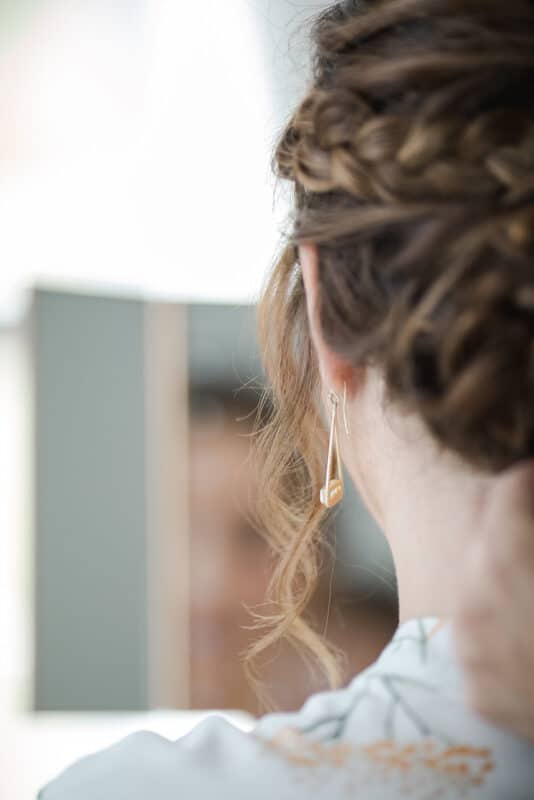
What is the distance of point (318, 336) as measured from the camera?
656 mm

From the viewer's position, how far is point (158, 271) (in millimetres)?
3039

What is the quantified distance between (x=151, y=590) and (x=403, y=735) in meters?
2.77

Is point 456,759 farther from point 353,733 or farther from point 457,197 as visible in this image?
point 457,197

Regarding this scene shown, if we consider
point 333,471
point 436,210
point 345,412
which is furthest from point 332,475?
point 436,210

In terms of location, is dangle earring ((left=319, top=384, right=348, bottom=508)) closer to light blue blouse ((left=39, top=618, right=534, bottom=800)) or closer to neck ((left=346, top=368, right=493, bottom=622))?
neck ((left=346, top=368, right=493, bottom=622))

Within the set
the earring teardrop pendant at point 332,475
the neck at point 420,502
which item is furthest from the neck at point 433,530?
the earring teardrop pendant at point 332,475

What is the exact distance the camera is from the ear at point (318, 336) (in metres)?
0.64

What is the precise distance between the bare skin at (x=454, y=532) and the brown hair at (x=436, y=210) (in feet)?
0.09

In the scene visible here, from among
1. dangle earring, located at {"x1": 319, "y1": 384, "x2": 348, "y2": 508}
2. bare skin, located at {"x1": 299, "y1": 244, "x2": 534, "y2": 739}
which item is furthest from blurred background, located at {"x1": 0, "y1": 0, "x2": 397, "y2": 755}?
bare skin, located at {"x1": 299, "y1": 244, "x2": 534, "y2": 739}

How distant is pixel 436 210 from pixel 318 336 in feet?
0.52

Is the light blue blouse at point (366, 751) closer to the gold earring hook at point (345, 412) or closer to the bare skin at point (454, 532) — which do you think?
the bare skin at point (454, 532)

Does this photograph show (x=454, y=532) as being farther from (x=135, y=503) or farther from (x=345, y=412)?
(x=135, y=503)

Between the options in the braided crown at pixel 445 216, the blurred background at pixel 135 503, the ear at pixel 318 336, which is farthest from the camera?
the blurred background at pixel 135 503

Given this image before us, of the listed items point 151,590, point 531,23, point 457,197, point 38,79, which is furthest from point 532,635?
point 151,590
